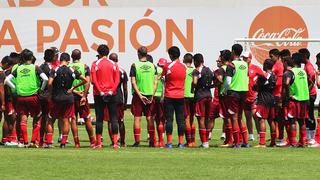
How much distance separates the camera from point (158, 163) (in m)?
18.5

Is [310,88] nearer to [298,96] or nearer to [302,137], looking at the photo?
[298,96]

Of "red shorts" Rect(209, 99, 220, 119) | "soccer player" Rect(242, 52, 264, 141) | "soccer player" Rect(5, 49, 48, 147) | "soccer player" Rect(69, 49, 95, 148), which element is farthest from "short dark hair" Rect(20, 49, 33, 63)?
"soccer player" Rect(242, 52, 264, 141)

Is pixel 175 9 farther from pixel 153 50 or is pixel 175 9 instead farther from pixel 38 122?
pixel 38 122

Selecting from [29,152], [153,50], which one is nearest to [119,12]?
[153,50]

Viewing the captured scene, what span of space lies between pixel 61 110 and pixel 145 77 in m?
1.99

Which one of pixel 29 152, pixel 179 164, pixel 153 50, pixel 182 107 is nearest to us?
pixel 179 164

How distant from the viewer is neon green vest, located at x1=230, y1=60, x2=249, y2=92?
2216 cm

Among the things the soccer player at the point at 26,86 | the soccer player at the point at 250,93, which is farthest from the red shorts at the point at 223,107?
the soccer player at the point at 26,86

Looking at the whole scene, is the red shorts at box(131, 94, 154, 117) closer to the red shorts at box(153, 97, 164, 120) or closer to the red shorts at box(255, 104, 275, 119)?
the red shorts at box(153, 97, 164, 120)

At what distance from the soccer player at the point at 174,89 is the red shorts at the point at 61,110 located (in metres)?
2.03

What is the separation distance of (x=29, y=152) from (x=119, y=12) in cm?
2270

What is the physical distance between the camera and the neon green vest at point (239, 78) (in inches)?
872

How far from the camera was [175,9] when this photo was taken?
42938 millimetres

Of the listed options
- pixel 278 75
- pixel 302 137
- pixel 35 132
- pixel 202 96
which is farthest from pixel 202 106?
pixel 35 132
